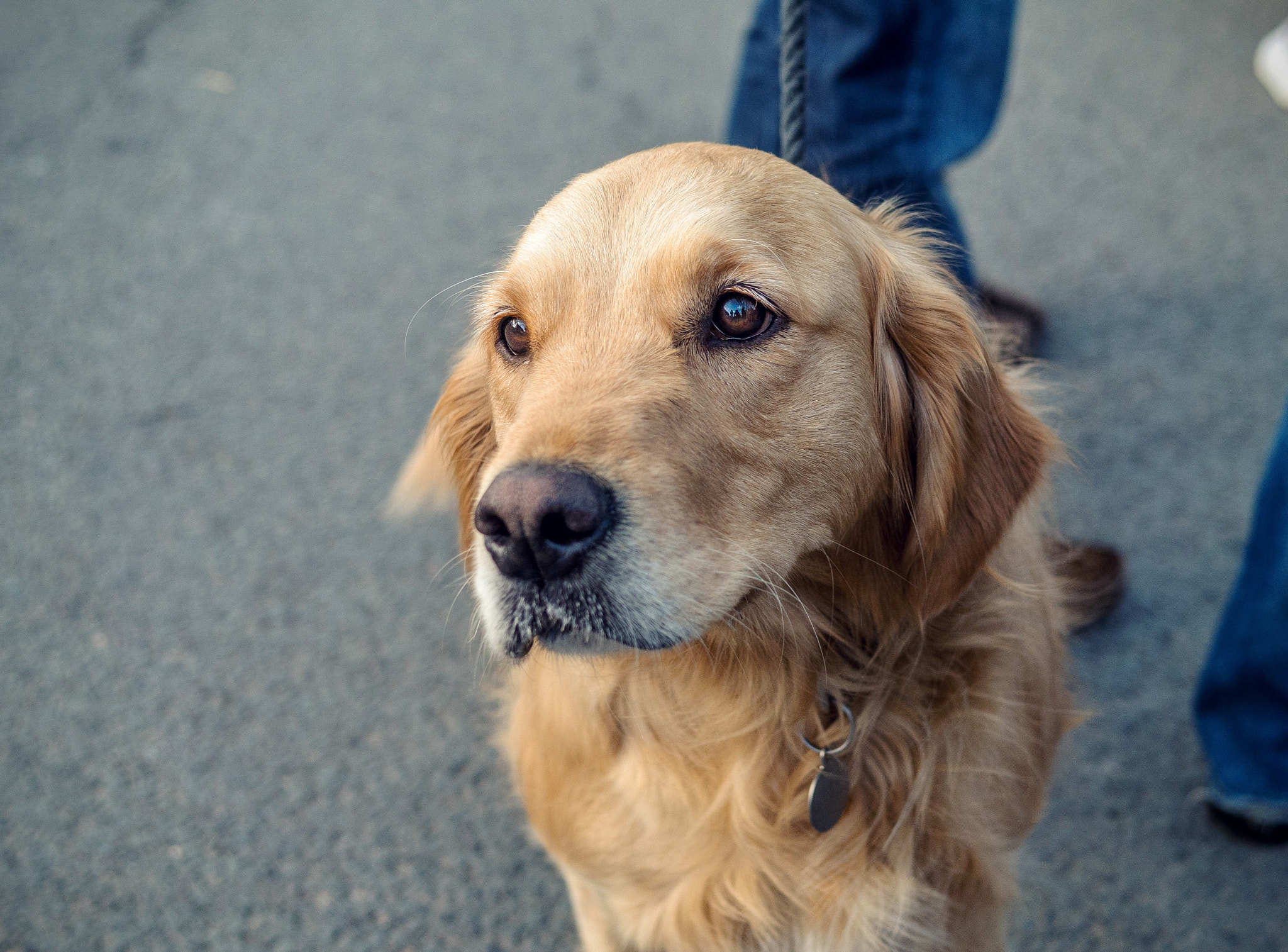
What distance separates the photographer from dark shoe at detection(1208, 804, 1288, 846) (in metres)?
2.25

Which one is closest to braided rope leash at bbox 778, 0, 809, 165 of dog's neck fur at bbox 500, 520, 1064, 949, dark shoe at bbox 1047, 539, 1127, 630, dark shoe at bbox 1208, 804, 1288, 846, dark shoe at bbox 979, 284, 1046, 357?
dog's neck fur at bbox 500, 520, 1064, 949

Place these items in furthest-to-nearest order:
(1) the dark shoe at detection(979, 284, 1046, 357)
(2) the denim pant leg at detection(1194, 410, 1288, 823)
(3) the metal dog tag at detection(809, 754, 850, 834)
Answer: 1. (1) the dark shoe at detection(979, 284, 1046, 357)
2. (2) the denim pant leg at detection(1194, 410, 1288, 823)
3. (3) the metal dog tag at detection(809, 754, 850, 834)

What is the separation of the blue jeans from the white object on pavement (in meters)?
2.90

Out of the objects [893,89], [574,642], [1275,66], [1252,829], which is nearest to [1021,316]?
[893,89]

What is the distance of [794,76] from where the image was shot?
6.22ft

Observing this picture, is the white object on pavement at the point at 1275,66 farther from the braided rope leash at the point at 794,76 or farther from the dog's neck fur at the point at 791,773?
the dog's neck fur at the point at 791,773

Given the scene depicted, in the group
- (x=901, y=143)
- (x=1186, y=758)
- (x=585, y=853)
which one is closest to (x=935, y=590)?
(x=585, y=853)

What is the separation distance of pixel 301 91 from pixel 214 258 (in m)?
1.34

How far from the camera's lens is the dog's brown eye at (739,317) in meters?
1.48

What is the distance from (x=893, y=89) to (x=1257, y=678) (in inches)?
70.4

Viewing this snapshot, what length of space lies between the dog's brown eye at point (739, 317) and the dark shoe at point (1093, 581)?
146 centimetres

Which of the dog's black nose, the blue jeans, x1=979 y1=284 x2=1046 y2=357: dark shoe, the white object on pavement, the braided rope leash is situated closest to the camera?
the dog's black nose

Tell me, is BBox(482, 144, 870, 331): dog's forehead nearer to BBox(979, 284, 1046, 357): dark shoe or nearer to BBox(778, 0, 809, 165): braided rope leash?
BBox(778, 0, 809, 165): braided rope leash

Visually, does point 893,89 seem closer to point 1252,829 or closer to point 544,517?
point 544,517
